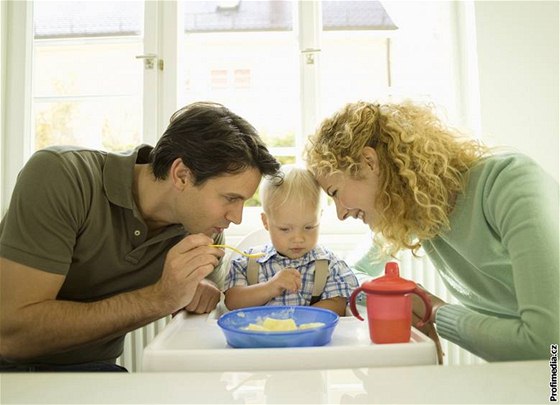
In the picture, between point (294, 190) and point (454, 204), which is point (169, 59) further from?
point (454, 204)

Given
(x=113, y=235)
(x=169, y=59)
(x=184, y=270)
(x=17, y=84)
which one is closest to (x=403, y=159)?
(x=184, y=270)

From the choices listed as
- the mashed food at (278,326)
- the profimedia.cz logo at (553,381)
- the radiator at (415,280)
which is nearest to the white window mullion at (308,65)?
Answer: the radiator at (415,280)

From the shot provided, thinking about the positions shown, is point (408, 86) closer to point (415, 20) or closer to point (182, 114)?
point (415, 20)

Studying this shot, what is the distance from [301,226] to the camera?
134cm

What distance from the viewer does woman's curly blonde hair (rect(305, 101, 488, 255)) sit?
1139mm

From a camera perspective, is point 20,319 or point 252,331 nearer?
point 252,331

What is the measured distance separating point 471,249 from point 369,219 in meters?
0.26

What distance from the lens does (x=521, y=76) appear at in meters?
2.04

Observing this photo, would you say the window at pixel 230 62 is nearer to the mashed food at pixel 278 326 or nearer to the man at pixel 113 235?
the man at pixel 113 235

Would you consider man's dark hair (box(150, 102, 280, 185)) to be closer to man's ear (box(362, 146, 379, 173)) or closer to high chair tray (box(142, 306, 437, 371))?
man's ear (box(362, 146, 379, 173))

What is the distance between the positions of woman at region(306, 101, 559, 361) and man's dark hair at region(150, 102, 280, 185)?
0.16m

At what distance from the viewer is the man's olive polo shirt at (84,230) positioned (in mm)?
1094

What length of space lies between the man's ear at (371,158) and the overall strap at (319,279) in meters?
0.31

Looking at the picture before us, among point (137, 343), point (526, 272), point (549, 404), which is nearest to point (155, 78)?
point (137, 343)
